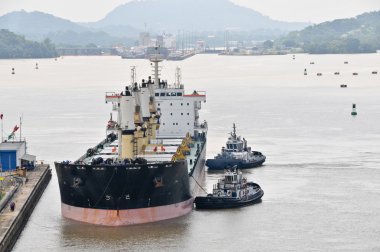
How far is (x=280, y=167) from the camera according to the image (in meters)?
57.3

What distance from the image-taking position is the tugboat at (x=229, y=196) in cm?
4416

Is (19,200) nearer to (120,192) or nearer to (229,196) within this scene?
(120,192)

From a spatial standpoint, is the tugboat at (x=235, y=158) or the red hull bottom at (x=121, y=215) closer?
the red hull bottom at (x=121, y=215)

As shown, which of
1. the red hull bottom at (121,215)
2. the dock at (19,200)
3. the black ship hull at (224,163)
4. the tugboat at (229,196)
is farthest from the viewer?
the black ship hull at (224,163)

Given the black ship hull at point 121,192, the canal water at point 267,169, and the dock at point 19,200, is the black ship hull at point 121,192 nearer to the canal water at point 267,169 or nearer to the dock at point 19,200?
the canal water at point 267,169

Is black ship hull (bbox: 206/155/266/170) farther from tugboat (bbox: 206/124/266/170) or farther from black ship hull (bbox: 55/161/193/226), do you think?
black ship hull (bbox: 55/161/193/226)

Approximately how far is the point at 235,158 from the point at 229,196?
→ 11900mm

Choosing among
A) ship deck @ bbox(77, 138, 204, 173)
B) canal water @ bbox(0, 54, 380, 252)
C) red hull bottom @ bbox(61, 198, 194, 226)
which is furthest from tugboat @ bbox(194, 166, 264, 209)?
ship deck @ bbox(77, 138, 204, 173)

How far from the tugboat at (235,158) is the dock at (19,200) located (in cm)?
886

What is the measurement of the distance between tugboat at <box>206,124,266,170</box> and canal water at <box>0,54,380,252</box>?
54 cm

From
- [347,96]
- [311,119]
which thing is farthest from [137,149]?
[347,96]

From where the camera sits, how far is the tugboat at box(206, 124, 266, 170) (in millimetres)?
56062

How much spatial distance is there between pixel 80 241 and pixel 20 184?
28.7 feet

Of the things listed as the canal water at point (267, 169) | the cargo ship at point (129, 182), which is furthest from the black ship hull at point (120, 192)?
the canal water at point (267, 169)
